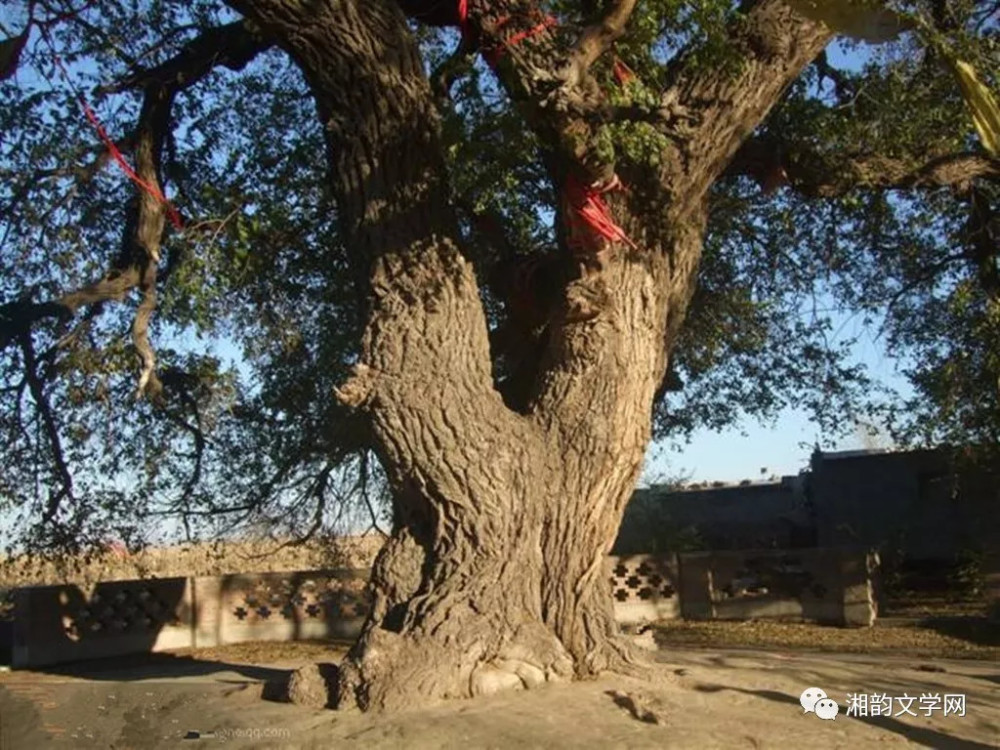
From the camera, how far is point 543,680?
7.23 m

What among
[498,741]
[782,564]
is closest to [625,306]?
[498,741]

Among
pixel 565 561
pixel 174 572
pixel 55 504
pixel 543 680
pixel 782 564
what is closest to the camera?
pixel 543 680

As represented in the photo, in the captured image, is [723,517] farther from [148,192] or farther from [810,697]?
[810,697]

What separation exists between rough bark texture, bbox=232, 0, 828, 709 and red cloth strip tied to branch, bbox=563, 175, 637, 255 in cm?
15

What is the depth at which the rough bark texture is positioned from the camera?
292 inches

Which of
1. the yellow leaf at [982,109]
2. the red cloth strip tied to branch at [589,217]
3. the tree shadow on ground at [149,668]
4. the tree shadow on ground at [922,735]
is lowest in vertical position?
the tree shadow on ground at [922,735]

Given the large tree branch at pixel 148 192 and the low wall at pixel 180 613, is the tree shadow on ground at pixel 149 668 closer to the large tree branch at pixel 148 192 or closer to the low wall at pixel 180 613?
the low wall at pixel 180 613

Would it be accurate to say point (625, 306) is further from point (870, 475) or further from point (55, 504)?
point (870, 475)

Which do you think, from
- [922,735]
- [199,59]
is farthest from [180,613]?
[922,735]

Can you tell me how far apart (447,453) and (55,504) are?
647cm

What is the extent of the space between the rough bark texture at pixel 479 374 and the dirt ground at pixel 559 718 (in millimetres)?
502

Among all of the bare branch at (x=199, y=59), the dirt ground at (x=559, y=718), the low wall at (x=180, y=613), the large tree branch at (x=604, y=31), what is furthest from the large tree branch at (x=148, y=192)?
the low wall at (x=180, y=613)

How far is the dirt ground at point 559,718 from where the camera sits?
249 inches

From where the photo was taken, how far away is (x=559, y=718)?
655cm
